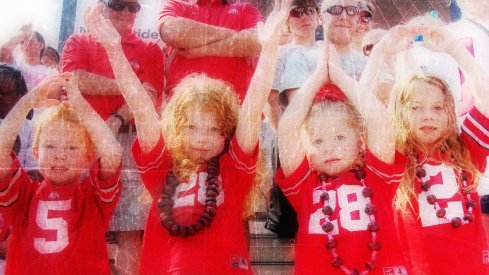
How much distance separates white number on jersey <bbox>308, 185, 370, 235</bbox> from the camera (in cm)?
192

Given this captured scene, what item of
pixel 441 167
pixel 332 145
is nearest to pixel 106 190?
pixel 332 145

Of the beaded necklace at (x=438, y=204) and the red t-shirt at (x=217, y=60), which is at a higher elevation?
the red t-shirt at (x=217, y=60)

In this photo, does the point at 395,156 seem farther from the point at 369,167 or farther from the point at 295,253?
the point at 295,253

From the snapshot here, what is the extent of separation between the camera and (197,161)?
2.00 meters

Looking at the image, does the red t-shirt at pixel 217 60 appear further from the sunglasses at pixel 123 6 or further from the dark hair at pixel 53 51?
the dark hair at pixel 53 51

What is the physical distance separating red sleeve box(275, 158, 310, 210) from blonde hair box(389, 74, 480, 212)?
318mm

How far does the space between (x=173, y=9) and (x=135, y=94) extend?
0.35 metres

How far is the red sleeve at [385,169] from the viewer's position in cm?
198

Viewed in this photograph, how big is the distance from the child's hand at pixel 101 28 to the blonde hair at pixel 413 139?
0.96m

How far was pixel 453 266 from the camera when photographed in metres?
1.93

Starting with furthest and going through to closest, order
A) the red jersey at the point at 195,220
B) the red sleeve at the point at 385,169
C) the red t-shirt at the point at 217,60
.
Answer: the red t-shirt at the point at 217,60
the red sleeve at the point at 385,169
the red jersey at the point at 195,220

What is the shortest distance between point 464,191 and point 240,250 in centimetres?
76

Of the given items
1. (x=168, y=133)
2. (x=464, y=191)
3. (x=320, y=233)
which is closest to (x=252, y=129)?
(x=168, y=133)

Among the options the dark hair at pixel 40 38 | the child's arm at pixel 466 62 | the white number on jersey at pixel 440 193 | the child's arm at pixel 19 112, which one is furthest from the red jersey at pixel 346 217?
the dark hair at pixel 40 38
